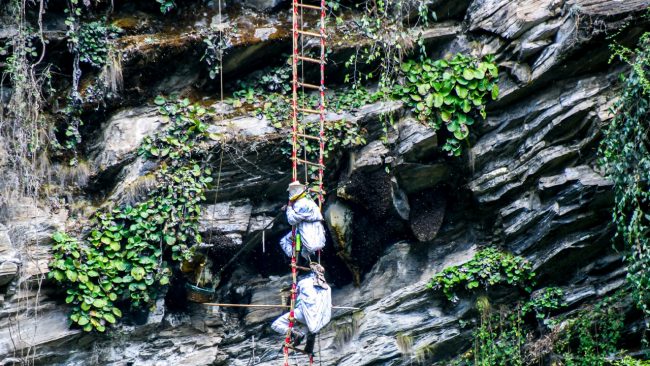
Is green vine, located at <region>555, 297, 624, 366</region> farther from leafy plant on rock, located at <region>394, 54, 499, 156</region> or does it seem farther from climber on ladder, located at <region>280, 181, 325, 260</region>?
climber on ladder, located at <region>280, 181, 325, 260</region>

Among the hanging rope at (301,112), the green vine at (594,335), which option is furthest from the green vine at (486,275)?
the hanging rope at (301,112)

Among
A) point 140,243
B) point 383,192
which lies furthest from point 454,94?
point 140,243

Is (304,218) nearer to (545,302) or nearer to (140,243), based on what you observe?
(140,243)

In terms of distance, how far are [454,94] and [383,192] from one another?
1522mm

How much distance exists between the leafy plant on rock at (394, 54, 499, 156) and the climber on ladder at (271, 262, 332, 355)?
2.60 meters

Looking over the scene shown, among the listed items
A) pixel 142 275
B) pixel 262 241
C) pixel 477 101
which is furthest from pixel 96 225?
pixel 477 101

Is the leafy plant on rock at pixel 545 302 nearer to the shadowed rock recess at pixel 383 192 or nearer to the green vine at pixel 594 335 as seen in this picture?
the shadowed rock recess at pixel 383 192

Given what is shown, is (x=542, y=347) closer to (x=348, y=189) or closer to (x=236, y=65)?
(x=348, y=189)

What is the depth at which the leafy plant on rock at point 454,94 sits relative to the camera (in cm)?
1139

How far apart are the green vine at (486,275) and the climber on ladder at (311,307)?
187cm

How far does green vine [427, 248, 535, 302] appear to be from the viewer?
11.2 meters

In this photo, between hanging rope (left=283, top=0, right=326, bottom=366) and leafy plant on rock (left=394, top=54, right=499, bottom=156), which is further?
leafy plant on rock (left=394, top=54, right=499, bottom=156)

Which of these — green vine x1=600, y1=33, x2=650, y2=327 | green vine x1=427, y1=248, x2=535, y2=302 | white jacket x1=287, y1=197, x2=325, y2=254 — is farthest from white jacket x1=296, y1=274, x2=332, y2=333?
green vine x1=600, y1=33, x2=650, y2=327

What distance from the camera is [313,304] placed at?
32.2 ft
